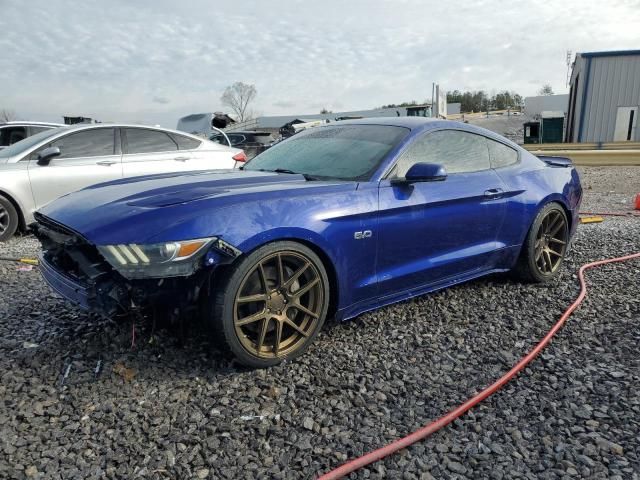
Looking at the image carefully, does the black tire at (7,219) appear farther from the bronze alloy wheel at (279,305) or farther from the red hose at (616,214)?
the red hose at (616,214)

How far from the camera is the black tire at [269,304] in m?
2.55

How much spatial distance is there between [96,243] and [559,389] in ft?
8.18

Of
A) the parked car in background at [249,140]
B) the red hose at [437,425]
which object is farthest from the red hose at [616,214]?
the parked car in background at [249,140]

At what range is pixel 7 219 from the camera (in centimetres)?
591

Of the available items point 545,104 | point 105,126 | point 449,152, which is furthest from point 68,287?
point 545,104

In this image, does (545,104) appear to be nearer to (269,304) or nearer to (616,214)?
(616,214)

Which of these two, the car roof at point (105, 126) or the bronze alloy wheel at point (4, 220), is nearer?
the bronze alloy wheel at point (4, 220)

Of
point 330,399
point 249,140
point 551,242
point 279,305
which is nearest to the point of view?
point 330,399

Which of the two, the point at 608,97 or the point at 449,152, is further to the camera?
the point at 608,97

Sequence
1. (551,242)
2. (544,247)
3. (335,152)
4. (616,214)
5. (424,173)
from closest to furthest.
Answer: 1. (424,173)
2. (335,152)
3. (544,247)
4. (551,242)
5. (616,214)

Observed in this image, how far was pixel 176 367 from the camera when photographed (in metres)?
2.76

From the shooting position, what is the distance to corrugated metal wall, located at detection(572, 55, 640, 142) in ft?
72.9

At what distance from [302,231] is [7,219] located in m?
4.83

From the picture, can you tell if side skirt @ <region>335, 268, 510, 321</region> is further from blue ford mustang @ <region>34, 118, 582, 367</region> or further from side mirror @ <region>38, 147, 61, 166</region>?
side mirror @ <region>38, 147, 61, 166</region>
